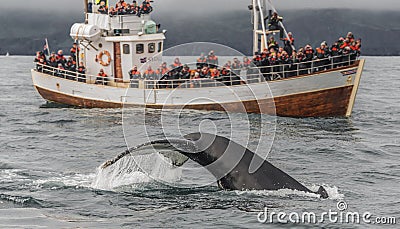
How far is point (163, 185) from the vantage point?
Result: 1527cm

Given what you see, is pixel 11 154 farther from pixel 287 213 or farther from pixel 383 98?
pixel 383 98

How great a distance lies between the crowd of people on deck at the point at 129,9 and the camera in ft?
135

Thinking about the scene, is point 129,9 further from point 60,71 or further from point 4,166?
point 4,166

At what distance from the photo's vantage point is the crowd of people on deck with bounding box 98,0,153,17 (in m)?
41.2

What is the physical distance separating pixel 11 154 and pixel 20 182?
20.1 feet

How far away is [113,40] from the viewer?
40.4 meters

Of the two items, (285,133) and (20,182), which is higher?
(20,182)

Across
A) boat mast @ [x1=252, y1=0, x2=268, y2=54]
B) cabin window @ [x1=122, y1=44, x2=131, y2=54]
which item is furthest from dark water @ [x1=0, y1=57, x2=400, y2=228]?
cabin window @ [x1=122, y1=44, x2=131, y2=54]

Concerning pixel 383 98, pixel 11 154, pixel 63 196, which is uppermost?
pixel 63 196

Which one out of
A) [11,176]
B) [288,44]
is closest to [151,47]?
[288,44]

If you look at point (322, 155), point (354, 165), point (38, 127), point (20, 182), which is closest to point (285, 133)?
point (322, 155)

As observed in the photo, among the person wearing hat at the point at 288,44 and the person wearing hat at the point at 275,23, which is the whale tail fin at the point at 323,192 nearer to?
the person wearing hat at the point at 288,44

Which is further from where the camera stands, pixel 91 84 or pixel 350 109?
pixel 91 84

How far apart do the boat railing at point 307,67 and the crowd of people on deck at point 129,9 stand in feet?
31.3
